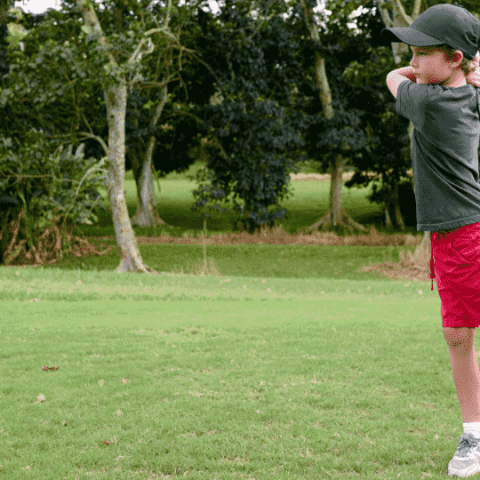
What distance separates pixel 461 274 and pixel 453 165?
58cm

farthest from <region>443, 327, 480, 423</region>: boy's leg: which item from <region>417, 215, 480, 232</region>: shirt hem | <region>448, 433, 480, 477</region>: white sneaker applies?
<region>417, 215, 480, 232</region>: shirt hem

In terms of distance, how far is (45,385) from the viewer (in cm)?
499

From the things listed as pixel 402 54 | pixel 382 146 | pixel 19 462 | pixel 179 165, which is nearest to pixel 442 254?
pixel 19 462

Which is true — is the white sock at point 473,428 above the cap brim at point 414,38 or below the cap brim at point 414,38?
below

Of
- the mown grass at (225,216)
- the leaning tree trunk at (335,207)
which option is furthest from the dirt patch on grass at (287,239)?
the leaning tree trunk at (335,207)

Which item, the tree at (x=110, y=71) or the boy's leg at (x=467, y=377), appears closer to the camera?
the boy's leg at (x=467, y=377)

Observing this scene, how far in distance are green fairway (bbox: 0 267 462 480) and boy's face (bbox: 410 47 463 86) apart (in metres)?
2.09

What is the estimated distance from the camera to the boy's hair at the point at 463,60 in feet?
9.98

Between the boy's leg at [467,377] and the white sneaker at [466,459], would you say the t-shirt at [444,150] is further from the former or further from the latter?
the white sneaker at [466,459]

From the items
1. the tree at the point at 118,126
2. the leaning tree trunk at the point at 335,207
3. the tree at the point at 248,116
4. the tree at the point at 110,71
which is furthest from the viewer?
the leaning tree trunk at the point at 335,207

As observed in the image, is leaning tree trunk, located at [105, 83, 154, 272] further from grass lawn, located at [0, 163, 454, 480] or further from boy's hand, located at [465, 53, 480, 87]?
boy's hand, located at [465, 53, 480, 87]

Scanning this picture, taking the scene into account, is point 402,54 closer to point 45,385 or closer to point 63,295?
point 63,295

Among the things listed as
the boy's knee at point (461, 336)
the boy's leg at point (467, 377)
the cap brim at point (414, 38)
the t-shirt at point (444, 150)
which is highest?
the cap brim at point (414, 38)

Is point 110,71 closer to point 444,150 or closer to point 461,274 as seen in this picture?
point 444,150
